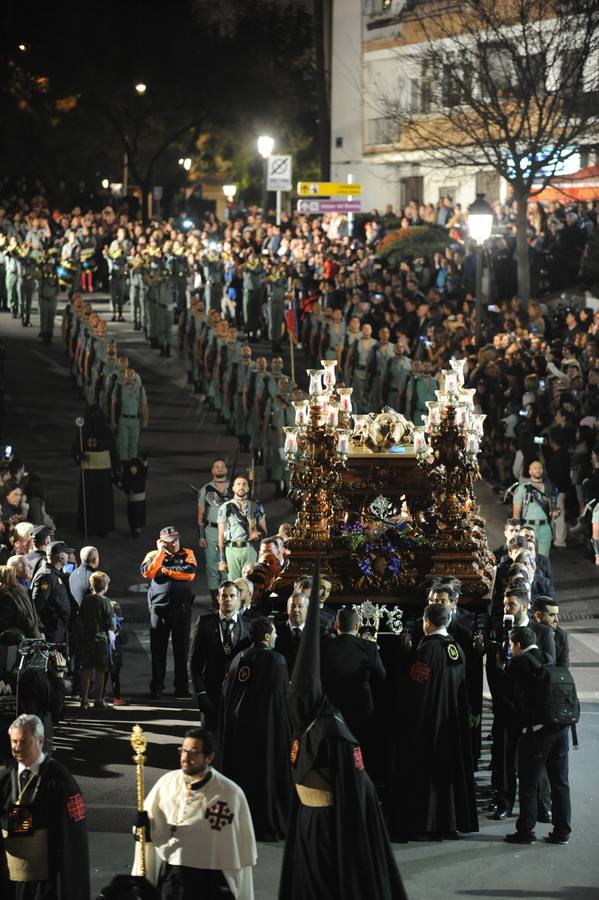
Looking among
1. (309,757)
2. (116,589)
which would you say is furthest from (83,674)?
(309,757)

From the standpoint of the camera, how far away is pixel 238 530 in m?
18.4

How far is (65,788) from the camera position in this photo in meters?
8.74

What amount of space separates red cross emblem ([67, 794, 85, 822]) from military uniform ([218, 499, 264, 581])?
9559 millimetres

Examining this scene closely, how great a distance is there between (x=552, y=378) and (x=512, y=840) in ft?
39.2

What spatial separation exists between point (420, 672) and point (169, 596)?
4390 millimetres

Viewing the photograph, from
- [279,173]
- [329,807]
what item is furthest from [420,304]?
[329,807]

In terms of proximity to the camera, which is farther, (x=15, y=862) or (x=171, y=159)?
(x=171, y=159)

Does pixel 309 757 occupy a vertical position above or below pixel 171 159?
below

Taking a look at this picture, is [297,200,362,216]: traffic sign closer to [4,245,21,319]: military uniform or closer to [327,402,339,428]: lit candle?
[4,245,21,319]: military uniform

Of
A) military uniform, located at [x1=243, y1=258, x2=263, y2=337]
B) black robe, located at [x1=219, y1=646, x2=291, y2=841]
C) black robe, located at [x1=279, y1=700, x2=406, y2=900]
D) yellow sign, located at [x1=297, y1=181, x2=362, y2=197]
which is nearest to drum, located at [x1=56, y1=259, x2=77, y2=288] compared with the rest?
military uniform, located at [x1=243, y1=258, x2=263, y2=337]

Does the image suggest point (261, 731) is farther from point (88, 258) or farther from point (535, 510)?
point (88, 258)

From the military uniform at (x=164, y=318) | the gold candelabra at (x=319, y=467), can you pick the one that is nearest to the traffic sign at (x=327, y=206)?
the military uniform at (x=164, y=318)

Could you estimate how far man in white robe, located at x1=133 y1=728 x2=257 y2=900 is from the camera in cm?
868

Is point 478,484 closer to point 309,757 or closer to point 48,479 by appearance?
point 48,479
